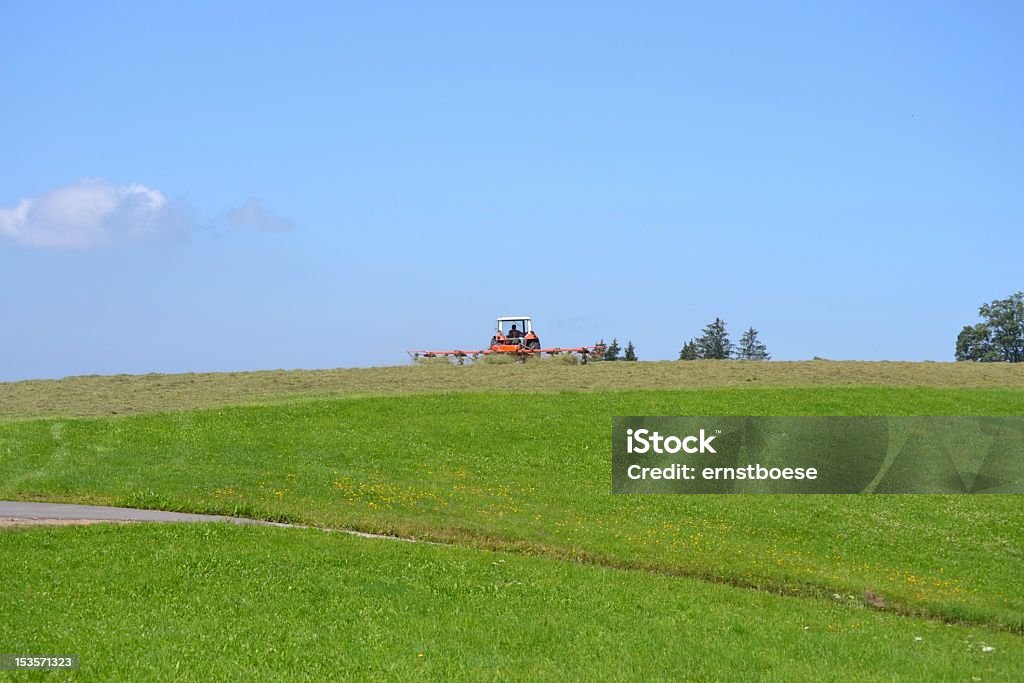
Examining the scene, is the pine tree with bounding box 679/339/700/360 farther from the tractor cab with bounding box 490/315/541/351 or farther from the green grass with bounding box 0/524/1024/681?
the green grass with bounding box 0/524/1024/681

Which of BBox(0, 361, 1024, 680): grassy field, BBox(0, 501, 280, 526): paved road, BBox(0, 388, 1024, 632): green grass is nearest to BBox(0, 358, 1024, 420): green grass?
BBox(0, 361, 1024, 680): grassy field

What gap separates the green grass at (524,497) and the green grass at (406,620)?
2.75 meters

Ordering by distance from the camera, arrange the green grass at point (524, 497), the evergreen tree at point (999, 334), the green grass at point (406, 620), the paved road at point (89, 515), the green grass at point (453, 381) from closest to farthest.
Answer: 1. the green grass at point (406, 620)
2. the green grass at point (524, 497)
3. the paved road at point (89, 515)
4. the green grass at point (453, 381)
5. the evergreen tree at point (999, 334)

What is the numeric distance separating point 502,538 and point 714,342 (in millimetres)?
106239

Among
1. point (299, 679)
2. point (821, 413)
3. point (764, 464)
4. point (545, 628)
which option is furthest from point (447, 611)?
point (821, 413)

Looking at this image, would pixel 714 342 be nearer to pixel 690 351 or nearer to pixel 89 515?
pixel 690 351

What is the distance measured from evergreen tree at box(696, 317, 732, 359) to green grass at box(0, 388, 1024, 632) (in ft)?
275

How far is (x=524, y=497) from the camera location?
29609mm

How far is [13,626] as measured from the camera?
15312 mm

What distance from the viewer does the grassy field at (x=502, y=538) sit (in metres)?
15.7

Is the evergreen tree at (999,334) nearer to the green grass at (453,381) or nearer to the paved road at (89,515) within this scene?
the green grass at (453,381)

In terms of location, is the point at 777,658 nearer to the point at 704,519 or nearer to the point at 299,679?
the point at 299,679

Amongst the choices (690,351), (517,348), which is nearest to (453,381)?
(517,348)

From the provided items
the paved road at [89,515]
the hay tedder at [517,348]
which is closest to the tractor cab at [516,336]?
the hay tedder at [517,348]
